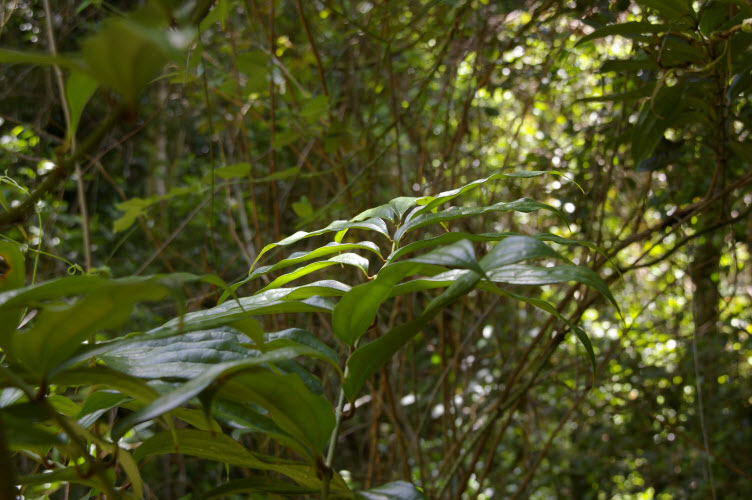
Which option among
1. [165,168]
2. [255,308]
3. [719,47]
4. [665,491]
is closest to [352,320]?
[255,308]

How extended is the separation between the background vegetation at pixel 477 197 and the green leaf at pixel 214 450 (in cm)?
2

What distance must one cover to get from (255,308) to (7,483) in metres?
0.20

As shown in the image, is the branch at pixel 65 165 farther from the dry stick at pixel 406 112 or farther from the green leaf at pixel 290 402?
the dry stick at pixel 406 112

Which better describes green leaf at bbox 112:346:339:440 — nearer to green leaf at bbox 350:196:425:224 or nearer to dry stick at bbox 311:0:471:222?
green leaf at bbox 350:196:425:224

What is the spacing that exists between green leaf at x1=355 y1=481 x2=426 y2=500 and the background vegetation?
7cm

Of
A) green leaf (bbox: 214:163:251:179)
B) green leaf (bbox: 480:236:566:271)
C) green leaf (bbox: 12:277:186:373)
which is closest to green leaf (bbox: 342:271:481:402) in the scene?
green leaf (bbox: 480:236:566:271)

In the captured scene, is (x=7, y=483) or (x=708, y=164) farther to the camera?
(x=708, y=164)

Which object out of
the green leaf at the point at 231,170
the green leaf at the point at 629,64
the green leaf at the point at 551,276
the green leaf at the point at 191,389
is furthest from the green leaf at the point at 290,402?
the green leaf at the point at 231,170

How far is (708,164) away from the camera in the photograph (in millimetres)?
1253

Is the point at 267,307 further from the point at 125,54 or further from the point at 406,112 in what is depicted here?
the point at 406,112

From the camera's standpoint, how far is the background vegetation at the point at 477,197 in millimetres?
896

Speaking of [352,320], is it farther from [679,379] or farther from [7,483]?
[679,379]

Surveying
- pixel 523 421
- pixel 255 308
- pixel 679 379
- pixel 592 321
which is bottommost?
pixel 255 308

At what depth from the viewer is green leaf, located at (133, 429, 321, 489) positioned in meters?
0.43
